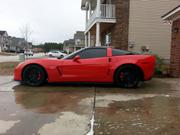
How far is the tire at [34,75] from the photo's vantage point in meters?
8.96

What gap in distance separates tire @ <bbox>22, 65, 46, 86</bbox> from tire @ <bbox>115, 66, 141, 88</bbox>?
243 cm

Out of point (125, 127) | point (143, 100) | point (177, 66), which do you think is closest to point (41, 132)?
point (125, 127)

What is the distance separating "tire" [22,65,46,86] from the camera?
896cm

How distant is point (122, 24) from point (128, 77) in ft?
30.9

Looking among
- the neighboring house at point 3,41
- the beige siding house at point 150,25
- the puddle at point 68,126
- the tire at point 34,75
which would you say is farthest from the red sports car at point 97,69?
the neighboring house at point 3,41

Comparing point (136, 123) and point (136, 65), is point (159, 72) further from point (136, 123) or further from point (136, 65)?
point (136, 123)

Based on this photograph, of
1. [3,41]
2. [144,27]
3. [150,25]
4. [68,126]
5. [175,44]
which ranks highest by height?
[3,41]

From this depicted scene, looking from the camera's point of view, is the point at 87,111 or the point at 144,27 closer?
the point at 87,111

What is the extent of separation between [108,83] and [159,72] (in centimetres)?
390

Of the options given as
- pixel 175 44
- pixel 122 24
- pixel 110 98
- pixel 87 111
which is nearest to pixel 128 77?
pixel 110 98

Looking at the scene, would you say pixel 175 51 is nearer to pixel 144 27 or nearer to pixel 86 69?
pixel 86 69

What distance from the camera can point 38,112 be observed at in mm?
5461

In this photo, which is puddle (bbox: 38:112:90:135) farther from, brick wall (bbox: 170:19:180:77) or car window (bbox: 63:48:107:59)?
brick wall (bbox: 170:19:180:77)

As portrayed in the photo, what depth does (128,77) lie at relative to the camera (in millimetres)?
8805
